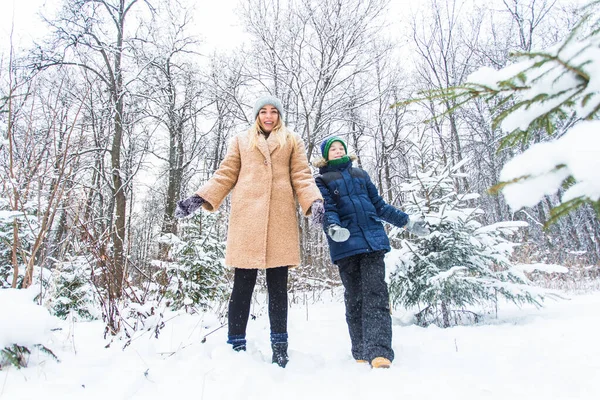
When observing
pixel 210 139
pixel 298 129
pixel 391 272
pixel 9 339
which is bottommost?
pixel 9 339

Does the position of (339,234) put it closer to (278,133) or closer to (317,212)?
(317,212)

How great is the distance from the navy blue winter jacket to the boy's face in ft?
0.23

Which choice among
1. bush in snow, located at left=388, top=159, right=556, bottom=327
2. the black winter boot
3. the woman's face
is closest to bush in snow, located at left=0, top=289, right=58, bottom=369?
the black winter boot

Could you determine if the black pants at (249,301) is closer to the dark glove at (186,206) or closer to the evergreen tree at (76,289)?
the dark glove at (186,206)

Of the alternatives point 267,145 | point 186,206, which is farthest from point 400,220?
point 186,206

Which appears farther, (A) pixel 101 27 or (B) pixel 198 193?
(A) pixel 101 27

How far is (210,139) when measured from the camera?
1554cm

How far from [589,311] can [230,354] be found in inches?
121

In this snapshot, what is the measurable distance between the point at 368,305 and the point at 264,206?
88cm

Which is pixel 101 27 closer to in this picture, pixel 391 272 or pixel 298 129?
pixel 298 129

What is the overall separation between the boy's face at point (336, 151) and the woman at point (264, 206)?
0.22 meters

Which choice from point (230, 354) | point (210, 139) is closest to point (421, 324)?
point (230, 354)

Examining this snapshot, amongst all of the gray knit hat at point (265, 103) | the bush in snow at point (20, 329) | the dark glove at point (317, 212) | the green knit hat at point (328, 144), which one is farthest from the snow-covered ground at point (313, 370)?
the gray knit hat at point (265, 103)

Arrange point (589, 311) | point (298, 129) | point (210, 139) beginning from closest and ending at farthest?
point (589, 311) < point (298, 129) < point (210, 139)
